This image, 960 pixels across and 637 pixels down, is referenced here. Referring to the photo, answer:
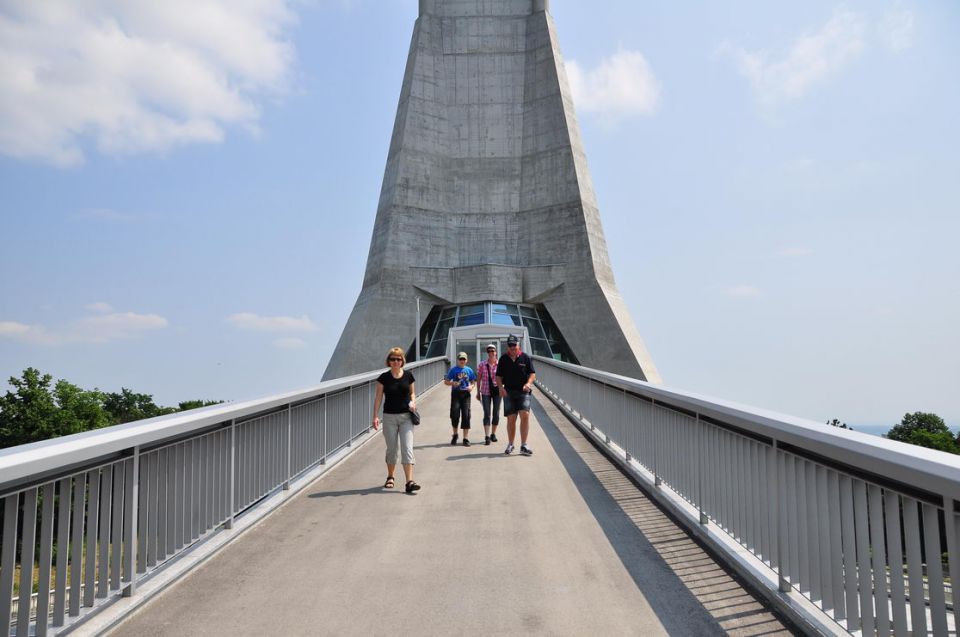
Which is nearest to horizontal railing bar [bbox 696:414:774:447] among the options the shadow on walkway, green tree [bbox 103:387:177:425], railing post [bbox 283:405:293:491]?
the shadow on walkway

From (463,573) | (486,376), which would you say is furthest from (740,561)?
(486,376)

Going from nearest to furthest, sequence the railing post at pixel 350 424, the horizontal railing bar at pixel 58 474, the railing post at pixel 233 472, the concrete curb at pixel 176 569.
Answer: the horizontal railing bar at pixel 58 474 → the concrete curb at pixel 176 569 → the railing post at pixel 233 472 → the railing post at pixel 350 424

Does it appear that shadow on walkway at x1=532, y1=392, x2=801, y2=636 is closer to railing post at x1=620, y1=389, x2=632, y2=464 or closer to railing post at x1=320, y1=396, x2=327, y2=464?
railing post at x1=620, y1=389, x2=632, y2=464

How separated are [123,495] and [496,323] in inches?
1436

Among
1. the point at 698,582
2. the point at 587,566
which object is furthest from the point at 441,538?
the point at 698,582

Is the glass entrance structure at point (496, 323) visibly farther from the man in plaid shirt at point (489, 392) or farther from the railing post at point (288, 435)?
the railing post at point (288, 435)

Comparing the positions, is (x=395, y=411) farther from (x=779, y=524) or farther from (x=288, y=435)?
(x=779, y=524)

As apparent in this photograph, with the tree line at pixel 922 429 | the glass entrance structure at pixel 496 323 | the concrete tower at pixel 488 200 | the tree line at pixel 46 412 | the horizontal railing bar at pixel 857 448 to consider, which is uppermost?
the concrete tower at pixel 488 200

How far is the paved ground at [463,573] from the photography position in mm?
3580

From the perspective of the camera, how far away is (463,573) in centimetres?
436

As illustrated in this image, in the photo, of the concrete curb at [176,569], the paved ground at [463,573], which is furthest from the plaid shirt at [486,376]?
the concrete curb at [176,569]

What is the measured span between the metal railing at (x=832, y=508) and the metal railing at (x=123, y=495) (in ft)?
12.7

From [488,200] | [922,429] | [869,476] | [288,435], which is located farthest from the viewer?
[922,429]

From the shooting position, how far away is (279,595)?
402cm
